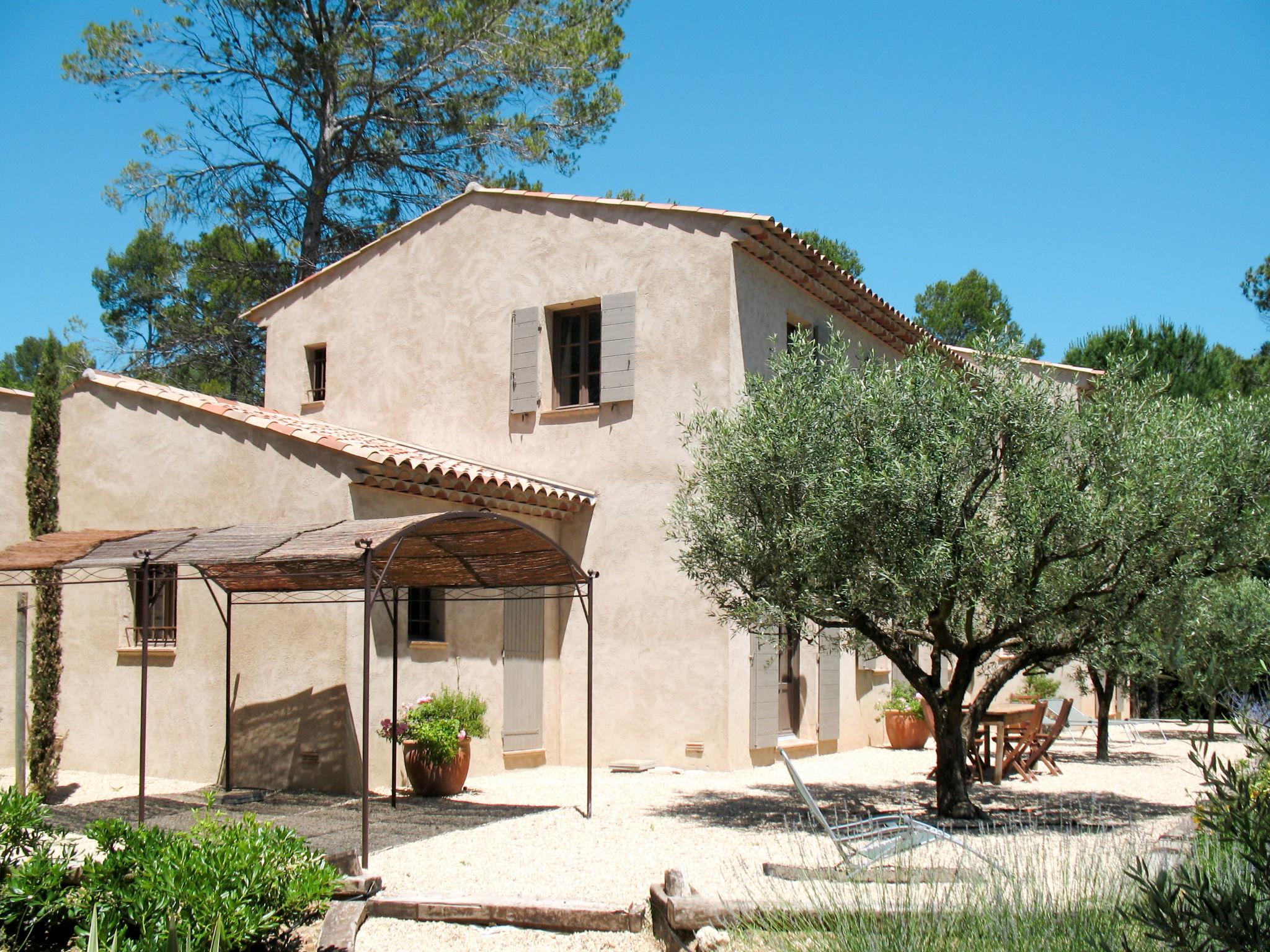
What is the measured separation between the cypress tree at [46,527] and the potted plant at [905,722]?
36.0ft

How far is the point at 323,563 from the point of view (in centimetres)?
855

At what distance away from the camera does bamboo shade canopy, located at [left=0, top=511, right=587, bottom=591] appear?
8414mm

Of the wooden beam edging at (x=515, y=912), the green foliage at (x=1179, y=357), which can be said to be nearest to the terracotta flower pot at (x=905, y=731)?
the wooden beam edging at (x=515, y=912)

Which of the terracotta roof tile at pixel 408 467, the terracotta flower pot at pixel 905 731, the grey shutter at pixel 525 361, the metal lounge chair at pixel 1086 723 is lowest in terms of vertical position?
the metal lounge chair at pixel 1086 723

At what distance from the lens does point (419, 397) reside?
596 inches

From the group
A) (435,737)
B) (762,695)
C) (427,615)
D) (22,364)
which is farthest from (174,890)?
(22,364)

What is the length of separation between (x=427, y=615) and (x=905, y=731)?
7.77 metres

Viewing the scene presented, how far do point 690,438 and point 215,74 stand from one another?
1347 centimetres

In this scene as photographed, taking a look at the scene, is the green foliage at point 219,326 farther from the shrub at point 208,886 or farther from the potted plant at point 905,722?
the shrub at point 208,886

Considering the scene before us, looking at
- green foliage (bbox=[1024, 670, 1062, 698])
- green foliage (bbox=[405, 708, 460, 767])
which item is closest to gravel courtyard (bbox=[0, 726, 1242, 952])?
green foliage (bbox=[405, 708, 460, 767])

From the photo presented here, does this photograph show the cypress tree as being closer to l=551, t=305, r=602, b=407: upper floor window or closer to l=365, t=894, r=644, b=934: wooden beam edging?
l=551, t=305, r=602, b=407: upper floor window

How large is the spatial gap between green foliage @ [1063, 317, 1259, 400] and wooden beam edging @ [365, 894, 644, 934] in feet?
76.5

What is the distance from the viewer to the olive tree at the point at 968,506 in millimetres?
8547

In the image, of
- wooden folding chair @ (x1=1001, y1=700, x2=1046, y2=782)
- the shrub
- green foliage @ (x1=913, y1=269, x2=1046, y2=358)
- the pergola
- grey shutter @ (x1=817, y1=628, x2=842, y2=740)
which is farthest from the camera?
green foliage @ (x1=913, y1=269, x2=1046, y2=358)
